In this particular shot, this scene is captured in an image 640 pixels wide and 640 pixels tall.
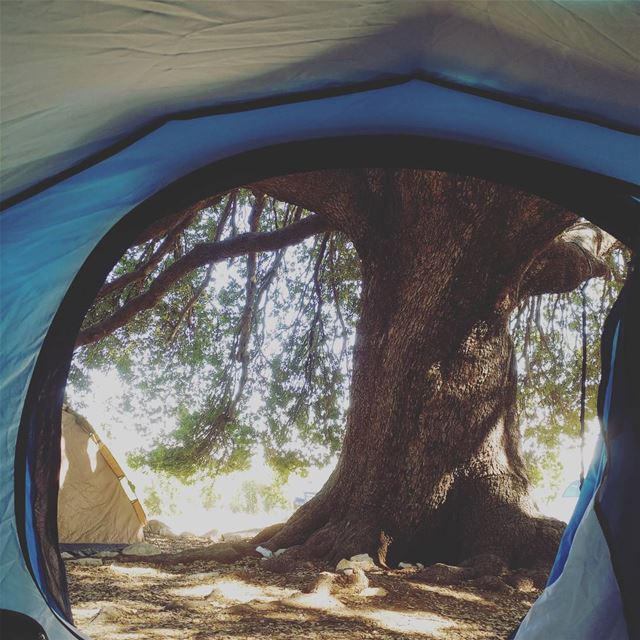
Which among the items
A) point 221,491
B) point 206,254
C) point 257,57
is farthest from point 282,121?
point 221,491

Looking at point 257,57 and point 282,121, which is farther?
point 282,121

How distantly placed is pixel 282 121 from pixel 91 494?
4641 millimetres

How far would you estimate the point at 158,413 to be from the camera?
26.7ft

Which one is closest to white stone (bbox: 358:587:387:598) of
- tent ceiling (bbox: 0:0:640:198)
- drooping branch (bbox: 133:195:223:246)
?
tent ceiling (bbox: 0:0:640:198)

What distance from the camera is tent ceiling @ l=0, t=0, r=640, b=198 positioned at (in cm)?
115

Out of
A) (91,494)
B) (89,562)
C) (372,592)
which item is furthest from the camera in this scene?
(91,494)

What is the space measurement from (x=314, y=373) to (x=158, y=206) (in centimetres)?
492

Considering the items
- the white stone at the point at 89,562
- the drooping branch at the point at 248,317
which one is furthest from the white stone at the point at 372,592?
the drooping branch at the point at 248,317

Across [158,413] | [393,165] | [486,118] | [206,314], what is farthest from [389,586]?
[158,413]

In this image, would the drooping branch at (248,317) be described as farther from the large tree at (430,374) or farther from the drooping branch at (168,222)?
the large tree at (430,374)

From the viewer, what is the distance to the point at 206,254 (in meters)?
5.07

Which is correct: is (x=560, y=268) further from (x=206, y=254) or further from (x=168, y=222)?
(x=168, y=222)

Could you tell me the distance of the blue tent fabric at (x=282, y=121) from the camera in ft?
3.98

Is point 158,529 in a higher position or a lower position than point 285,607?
lower
